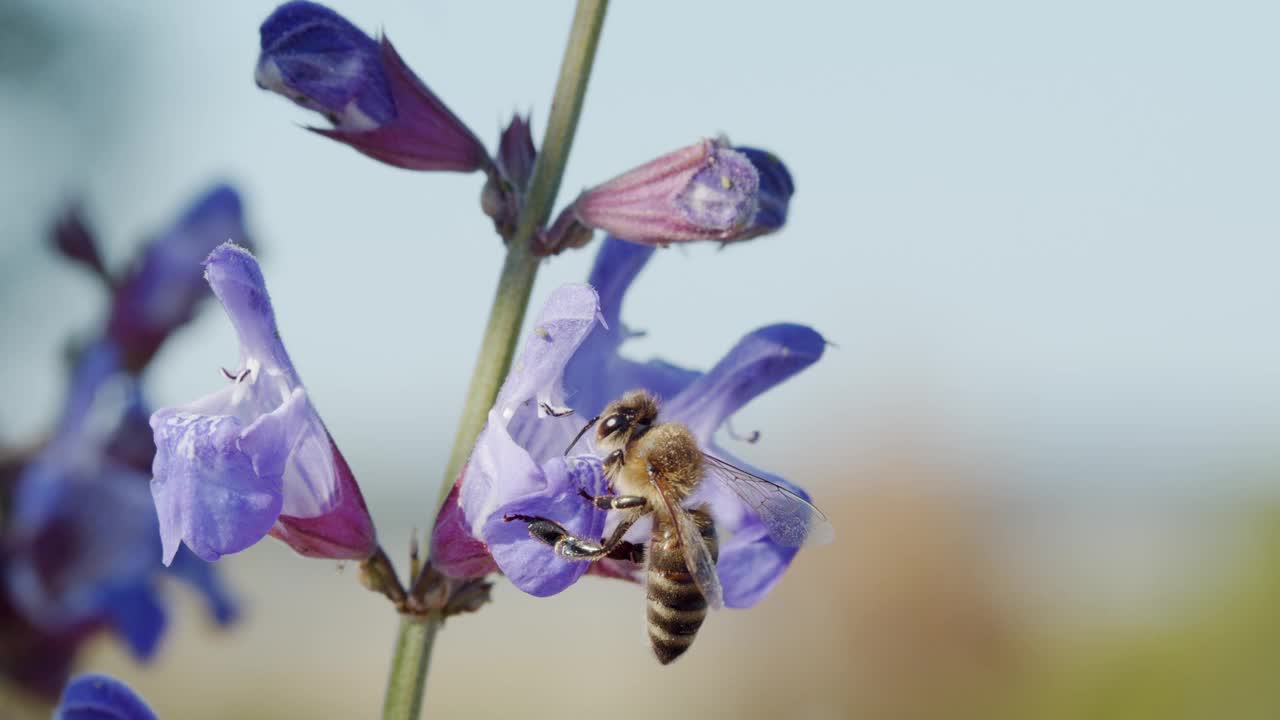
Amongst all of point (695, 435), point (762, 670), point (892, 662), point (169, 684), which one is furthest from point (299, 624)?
point (695, 435)

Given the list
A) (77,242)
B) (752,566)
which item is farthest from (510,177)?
(77,242)

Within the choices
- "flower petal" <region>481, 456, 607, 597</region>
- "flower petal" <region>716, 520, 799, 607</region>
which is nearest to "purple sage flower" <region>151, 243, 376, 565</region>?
"flower petal" <region>481, 456, 607, 597</region>

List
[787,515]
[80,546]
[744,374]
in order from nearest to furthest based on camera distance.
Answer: [787,515]
[744,374]
[80,546]

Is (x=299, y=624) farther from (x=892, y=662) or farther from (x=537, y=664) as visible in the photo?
(x=892, y=662)

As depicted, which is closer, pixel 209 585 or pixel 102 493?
pixel 102 493

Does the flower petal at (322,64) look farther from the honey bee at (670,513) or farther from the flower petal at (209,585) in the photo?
the flower petal at (209,585)

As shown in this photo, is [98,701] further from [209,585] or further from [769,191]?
[209,585]

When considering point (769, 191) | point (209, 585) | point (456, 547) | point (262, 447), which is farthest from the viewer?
point (209, 585)
